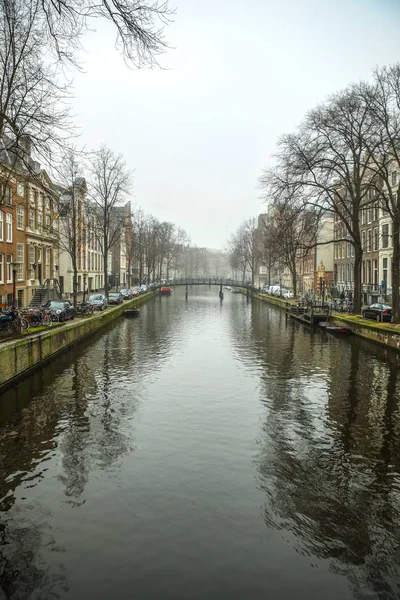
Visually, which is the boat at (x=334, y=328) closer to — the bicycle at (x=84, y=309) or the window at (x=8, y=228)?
the bicycle at (x=84, y=309)


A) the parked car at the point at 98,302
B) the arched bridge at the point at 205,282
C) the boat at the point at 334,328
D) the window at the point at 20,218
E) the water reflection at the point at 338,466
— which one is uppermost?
the window at the point at 20,218

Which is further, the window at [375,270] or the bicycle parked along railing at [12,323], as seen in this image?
the window at [375,270]

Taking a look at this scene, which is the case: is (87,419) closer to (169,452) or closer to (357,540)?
(169,452)

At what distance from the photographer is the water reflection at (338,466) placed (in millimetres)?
6930

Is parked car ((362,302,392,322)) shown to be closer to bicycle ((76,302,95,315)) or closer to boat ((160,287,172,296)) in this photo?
bicycle ((76,302,95,315))

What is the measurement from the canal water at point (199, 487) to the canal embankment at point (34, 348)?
73cm

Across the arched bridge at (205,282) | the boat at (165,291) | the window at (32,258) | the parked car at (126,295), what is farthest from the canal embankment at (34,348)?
the boat at (165,291)

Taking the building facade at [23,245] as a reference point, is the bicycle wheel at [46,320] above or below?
below

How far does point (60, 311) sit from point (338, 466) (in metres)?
22.6

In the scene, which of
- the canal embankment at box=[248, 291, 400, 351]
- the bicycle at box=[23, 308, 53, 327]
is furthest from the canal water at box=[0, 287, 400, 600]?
the canal embankment at box=[248, 291, 400, 351]

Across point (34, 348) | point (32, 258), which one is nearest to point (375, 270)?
point (32, 258)

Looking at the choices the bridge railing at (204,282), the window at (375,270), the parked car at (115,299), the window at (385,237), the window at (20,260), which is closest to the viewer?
the window at (20,260)

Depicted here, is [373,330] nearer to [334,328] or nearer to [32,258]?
[334,328]

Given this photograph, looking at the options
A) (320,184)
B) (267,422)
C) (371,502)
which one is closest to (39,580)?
(371,502)
